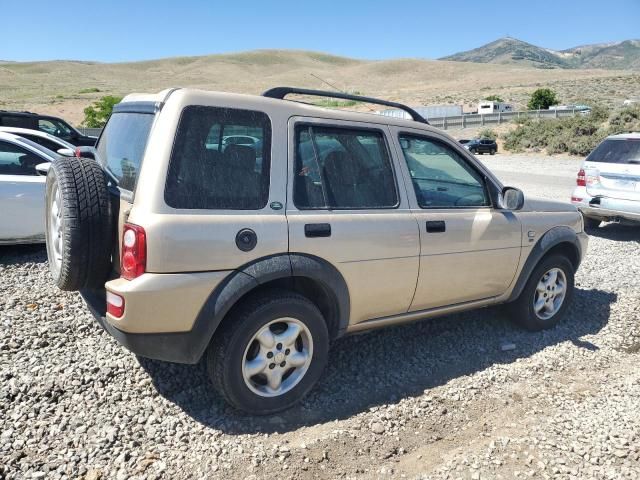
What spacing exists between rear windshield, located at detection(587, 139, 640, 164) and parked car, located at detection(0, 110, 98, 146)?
34.7ft

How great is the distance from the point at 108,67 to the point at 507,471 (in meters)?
163

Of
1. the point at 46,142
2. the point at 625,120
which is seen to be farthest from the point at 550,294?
the point at 625,120

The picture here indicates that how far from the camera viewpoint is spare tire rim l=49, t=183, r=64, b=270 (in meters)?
3.32

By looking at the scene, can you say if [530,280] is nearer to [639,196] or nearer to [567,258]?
[567,258]

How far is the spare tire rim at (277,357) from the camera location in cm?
323

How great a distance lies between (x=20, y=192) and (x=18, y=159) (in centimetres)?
56

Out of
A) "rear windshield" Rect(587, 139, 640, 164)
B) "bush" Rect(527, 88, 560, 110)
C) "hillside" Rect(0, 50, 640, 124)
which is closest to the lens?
"rear windshield" Rect(587, 139, 640, 164)

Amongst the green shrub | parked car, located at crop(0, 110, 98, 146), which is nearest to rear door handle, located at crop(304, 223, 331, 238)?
parked car, located at crop(0, 110, 98, 146)

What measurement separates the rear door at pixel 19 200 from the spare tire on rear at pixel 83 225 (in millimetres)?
3732

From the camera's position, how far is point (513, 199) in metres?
4.16

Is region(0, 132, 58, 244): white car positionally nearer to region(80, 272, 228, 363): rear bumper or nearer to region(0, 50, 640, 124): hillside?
region(80, 272, 228, 363): rear bumper

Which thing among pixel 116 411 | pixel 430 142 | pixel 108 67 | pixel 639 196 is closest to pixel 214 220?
pixel 116 411

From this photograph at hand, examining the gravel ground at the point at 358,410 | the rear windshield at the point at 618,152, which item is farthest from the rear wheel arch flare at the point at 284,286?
the rear windshield at the point at 618,152

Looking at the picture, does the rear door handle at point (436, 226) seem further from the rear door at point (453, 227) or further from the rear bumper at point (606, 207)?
the rear bumper at point (606, 207)
